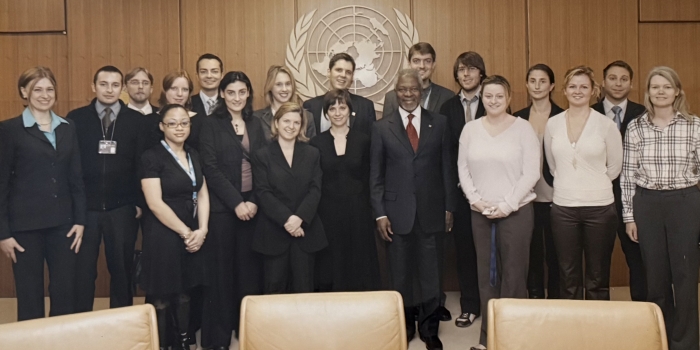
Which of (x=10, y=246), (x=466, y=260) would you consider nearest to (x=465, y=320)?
(x=466, y=260)

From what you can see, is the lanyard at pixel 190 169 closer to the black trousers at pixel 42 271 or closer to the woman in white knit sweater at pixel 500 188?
the black trousers at pixel 42 271

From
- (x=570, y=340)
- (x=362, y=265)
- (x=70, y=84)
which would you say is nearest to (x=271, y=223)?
(x=362, y=265)

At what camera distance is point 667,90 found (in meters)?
3.73

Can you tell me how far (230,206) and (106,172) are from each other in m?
0.82

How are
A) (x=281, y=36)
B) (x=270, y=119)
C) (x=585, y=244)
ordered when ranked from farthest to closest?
(x=281, y=36), (x=270, y=119), (x=585, y=244)

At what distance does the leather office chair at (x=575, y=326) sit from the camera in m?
2.03

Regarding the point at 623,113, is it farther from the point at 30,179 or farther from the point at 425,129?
A: the point at 30,179

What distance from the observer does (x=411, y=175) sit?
13.3ft

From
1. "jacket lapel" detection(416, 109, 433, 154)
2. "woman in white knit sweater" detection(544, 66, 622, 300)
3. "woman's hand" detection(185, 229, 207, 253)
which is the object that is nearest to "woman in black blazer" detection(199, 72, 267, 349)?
"woman's hand" detection(185, 229, 207, 253)

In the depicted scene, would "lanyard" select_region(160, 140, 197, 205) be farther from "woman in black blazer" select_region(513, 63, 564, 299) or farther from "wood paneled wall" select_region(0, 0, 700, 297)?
"woman in black blazer" select_region(513, 63, 564, 299)

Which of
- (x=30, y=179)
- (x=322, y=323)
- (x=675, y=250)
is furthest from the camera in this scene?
(x=30, y=179)

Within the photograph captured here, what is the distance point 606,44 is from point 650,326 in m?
4.28

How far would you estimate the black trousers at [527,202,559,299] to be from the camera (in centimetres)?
467

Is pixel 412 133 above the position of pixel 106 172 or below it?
above
